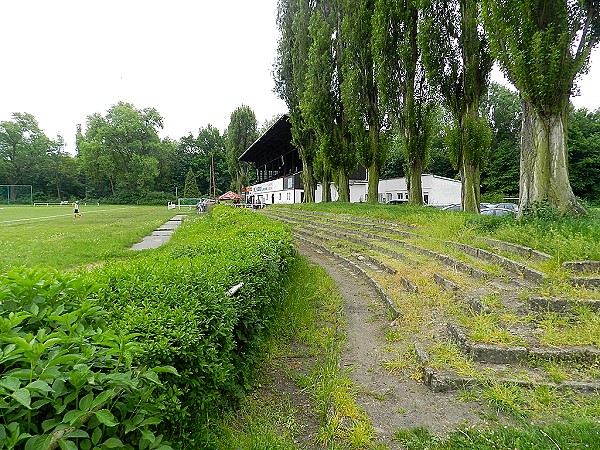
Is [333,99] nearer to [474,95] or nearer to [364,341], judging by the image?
[474,95]

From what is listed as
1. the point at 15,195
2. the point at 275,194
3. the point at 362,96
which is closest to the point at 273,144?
the point at 275,194

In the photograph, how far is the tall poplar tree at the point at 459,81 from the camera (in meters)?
13.8

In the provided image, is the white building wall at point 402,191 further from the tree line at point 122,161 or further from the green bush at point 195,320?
the green bush at point 195,320

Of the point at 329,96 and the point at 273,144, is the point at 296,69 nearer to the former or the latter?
the point at 329,96

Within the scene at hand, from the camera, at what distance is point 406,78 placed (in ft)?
55.3

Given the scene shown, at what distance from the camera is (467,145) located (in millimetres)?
13953

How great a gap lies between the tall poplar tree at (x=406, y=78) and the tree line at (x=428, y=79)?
5cm

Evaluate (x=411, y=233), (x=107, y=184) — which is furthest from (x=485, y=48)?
(x=107, y=184)

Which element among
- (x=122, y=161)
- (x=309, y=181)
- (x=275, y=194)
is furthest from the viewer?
(x=122, y=161)

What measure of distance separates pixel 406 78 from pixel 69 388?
59.1ft

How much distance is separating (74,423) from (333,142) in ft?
74.2

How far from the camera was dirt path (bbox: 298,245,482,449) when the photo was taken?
2.80 metres

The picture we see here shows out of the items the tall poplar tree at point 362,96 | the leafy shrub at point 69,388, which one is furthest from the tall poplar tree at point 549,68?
the tall poplar tree at point 362,96

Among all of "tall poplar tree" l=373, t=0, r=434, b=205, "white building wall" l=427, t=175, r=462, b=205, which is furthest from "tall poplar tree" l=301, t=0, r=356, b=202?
"white building wall" l=427, t=175, r=462, b=205
